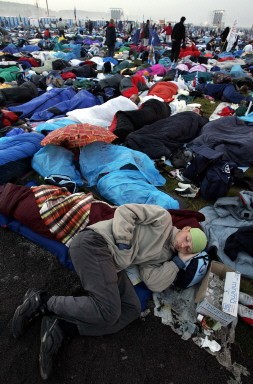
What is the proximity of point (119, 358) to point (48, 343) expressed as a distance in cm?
60

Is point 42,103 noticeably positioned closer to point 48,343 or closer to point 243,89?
point 48,343

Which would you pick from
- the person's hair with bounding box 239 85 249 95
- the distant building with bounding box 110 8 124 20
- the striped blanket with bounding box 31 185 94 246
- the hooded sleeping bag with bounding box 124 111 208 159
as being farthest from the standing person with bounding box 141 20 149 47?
the distant building with bounding box 110 8 124 20

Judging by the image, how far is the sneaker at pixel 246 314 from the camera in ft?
7.73

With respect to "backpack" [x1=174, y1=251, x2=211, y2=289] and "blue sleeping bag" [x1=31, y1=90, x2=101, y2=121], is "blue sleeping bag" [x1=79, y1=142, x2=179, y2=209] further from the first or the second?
"blue sleeping bag" [x1=31, y1=90, x2=101, y2=121]

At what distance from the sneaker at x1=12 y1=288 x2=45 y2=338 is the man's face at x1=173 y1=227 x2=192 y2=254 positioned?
1.40 metres

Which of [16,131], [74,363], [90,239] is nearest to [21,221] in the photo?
[90,239]

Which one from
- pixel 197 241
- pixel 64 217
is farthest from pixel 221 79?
pixel 64 217

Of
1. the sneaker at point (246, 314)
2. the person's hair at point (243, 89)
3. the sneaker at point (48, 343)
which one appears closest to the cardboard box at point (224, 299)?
the sneaker at point (246, 314)

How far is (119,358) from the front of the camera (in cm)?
210

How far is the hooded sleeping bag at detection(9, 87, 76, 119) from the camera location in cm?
652

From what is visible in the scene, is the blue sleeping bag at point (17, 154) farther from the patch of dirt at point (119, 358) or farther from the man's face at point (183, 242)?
the man's face at point (183, 242)

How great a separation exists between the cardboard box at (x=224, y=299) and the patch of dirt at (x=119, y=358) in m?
0.29

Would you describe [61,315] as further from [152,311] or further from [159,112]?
[159,112]

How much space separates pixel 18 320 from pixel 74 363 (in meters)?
0.58
